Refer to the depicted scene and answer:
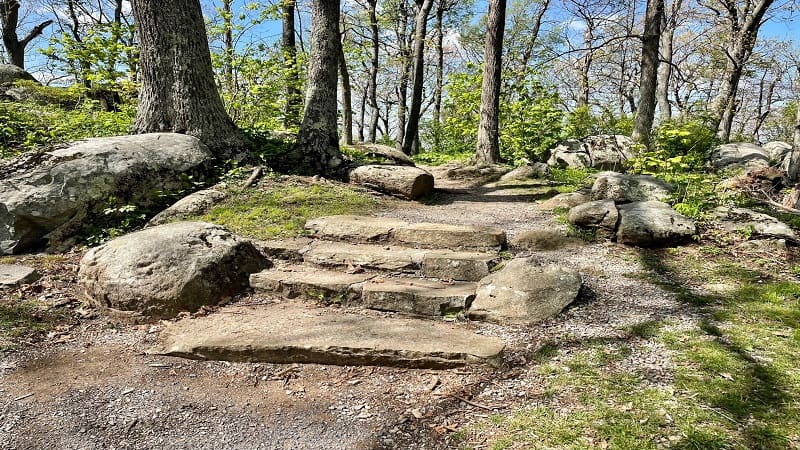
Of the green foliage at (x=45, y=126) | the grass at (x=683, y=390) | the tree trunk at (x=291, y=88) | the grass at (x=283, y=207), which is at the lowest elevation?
the grass at (x=683, y=390)

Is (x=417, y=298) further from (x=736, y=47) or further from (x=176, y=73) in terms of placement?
(x=736, y=47)

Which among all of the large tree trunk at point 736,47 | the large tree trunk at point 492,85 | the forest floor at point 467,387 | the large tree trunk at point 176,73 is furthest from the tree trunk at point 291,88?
the large tree trunk at point 736,47

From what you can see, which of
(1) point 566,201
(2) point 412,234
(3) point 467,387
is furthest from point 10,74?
(3) point 467,387

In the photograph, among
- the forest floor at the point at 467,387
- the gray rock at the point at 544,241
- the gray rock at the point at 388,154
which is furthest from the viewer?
the gray rock at the point at 388,154

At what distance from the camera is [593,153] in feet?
34.2

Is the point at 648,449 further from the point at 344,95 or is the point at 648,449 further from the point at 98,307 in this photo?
the point at 344,95

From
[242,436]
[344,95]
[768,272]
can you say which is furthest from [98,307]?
[344,95]

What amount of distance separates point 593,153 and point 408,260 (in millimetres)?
7717

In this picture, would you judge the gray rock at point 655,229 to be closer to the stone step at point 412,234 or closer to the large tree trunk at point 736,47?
the stone step at point 412,234

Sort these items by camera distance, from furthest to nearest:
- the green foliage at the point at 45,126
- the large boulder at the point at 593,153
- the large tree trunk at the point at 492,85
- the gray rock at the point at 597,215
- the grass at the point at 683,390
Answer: the large boulder at the point at 593,153 → the large tree trunk at the point at 492,85 → the green foliage at the point at 45,126 → the gray rock at the point at 597,215 → the grass at the point at 683,390

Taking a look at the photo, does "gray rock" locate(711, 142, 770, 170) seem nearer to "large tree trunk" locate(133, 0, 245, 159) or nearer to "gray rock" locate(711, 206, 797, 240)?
"gray rock" locate(711, 206, 797, 240)

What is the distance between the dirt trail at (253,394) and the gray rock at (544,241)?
146 centimetres

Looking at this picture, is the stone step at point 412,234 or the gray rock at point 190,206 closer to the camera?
the stone step at point 412,234

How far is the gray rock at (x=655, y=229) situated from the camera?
4867mm
